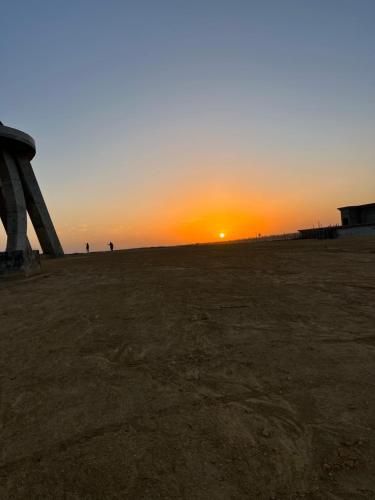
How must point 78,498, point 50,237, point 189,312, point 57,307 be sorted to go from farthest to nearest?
point 50,237
point 57,307
point 189,312
point 78,498

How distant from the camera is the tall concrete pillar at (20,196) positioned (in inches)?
869

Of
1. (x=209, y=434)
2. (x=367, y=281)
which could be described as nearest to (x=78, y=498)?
(x=209, y=434)

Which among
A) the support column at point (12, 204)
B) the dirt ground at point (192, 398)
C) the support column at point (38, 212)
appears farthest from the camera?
the support column at point (38, 212)

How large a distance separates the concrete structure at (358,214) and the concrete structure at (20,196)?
34.1 meters

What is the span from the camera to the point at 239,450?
9.53 feet

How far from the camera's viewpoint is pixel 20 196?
2319 cm

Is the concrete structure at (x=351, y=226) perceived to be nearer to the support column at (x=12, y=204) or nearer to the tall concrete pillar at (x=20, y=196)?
the tall concrete pillar at (x=20, y=196)

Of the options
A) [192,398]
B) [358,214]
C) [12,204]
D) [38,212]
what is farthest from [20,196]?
[358,214]

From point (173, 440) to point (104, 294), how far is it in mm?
5822

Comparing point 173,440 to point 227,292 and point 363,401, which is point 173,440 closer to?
point 363,401


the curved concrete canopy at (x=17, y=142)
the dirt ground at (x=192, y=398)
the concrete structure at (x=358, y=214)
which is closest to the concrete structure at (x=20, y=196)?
the curved concrete canopy at (x=17, y=142)

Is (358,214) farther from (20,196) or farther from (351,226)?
(20,196)

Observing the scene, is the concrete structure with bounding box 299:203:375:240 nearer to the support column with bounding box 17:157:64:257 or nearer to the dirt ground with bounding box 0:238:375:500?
the support column with bounding box 17:157:64:257

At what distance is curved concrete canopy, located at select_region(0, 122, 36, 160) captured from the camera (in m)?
21.8
